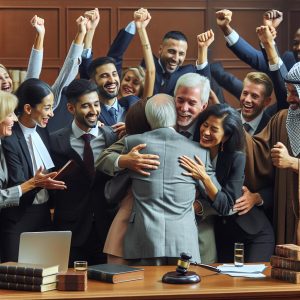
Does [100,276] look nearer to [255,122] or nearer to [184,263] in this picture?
[184,263]

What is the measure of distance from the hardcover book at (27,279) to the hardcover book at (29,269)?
0.05ft

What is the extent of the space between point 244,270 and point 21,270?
1.13 meters

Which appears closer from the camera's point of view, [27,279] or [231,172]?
[27,279]

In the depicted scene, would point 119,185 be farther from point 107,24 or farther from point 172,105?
point 107,24

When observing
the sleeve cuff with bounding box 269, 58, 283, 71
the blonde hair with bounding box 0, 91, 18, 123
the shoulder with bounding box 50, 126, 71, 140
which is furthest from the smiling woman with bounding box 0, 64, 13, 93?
the sleeve cuff with bounding box 269, 58, 283, 71

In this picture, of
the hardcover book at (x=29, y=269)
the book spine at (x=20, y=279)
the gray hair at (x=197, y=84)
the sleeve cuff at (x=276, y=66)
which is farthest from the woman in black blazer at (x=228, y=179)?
the book spine at (x=20, y=279)

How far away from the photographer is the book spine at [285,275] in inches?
163

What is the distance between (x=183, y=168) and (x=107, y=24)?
2.37 metres

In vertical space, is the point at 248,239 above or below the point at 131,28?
below

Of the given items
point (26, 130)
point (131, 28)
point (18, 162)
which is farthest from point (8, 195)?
point (131, 28)

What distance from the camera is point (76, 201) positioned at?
18.4 feet

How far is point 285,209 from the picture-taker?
18.6 ft

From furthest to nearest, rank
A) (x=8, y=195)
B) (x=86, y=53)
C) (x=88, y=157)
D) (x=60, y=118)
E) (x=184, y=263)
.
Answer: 1. (x=86, y=53)
2. (x=60, y=118)
3. (x=88, y=157)
4. (x=8, y=195)
5. (x=184, y=263)

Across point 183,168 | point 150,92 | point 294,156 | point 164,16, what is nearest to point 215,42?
point 164,16
